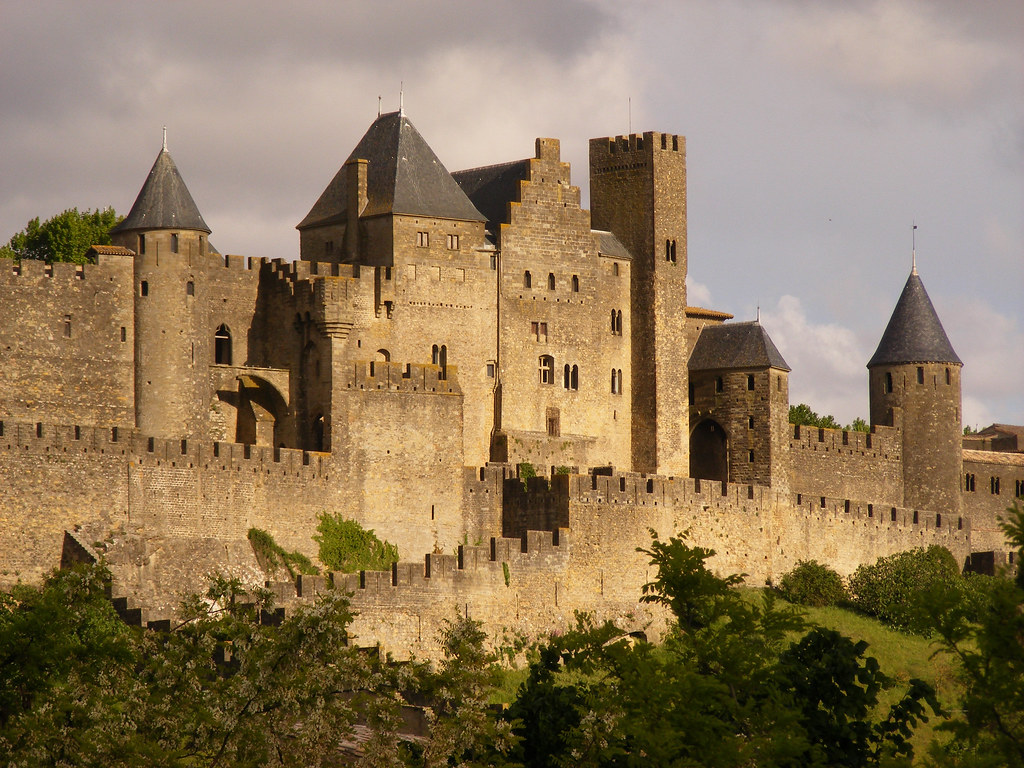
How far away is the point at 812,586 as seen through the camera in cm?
7094

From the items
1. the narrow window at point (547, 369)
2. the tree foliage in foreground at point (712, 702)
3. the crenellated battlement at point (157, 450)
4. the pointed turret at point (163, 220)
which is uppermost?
the pointed turret at point (163, 220)

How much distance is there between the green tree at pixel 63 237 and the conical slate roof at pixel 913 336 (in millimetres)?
30898

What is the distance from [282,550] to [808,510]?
65.3 feet

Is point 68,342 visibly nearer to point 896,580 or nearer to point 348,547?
point 348,547

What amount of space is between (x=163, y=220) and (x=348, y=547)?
12447mm

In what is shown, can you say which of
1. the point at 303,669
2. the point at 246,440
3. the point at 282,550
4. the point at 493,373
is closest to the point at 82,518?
the point at 282,550

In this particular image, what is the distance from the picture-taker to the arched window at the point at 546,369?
7538cm

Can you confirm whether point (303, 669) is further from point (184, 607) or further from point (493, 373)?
point (493, 373)

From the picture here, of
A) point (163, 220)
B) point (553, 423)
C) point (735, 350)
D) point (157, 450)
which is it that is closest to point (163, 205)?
point (163, 220)

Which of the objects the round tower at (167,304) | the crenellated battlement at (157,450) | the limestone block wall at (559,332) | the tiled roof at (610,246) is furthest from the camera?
the tiled roof at (610,246)

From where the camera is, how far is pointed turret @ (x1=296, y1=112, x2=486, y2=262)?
73.1 meters

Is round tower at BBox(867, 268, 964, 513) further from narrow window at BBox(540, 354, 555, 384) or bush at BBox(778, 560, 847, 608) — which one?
narrow window at BBox(540, 354, 555, 384)

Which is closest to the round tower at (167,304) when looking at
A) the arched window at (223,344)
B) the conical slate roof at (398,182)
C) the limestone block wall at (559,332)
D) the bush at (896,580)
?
the arched window at (223,344)

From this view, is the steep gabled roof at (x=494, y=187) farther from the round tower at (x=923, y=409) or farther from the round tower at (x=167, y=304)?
the round tower at (x=923, y=409)
